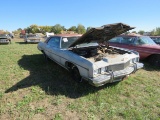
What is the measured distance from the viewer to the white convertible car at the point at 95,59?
12.4ft

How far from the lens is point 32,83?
4.62 metres

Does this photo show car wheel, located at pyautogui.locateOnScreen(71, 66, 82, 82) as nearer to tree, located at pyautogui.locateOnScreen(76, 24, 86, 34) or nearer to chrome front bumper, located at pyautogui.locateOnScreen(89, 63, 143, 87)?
chrome front bumper, located at pyautogui.locateOnScreen(89, 63, 143, 87)

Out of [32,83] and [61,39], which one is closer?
[32,83]

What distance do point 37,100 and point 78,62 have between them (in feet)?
4.68

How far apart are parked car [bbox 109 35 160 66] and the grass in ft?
5.30

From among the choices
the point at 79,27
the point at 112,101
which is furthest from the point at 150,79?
the point at 79,27

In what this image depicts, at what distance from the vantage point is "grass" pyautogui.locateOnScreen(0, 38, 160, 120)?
321 cm

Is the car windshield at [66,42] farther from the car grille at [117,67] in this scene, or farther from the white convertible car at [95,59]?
the car grille at [117,67]

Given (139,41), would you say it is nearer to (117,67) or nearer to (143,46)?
(143,46)

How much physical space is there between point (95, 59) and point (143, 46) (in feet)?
11.9

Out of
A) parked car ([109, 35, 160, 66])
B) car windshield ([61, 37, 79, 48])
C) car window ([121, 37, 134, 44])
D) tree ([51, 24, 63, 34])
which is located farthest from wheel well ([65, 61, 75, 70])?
tree ([51, 24, 63, 34])

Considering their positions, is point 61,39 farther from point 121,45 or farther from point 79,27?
point 79,27

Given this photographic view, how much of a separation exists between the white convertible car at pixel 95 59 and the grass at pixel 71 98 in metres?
0.42

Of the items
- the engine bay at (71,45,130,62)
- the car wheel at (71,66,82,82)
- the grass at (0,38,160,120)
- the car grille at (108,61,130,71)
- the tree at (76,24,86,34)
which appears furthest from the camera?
the tree at (76,24,86,34)
